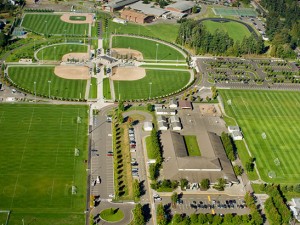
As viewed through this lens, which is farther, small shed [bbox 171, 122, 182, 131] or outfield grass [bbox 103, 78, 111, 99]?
outfield grass [bbox 103, 78, 111, 99]

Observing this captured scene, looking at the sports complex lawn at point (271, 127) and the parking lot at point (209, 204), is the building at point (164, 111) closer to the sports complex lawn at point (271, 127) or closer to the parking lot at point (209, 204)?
the sports complex lawn at point (271, 127)

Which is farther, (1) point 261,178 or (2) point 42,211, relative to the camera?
(1) point 261,178

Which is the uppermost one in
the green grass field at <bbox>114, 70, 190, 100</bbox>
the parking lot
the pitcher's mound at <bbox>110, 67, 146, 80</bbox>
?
the pitcher's mound at <bbox>110, 67, 146, 80</bbox>

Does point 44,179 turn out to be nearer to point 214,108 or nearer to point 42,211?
point 42,211

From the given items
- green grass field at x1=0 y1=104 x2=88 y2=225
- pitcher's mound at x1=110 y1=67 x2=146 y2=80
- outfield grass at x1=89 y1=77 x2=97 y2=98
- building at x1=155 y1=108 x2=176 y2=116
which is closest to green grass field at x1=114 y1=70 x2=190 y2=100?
pitcher's mound at x1=110 y1=67 x2=146 y2=80

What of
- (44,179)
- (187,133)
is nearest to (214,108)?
(187,133)

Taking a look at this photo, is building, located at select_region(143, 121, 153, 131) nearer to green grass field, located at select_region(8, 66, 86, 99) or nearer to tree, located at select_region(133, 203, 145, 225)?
green grass field, located at select_region(8, 66, 86, 99)

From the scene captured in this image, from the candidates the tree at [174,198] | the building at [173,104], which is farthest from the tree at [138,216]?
the building at [173,104]
